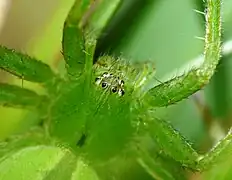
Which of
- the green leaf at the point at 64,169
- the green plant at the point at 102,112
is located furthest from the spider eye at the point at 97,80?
the green leaf at the point at 64,169

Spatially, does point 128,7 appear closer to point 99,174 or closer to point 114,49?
point 114,49

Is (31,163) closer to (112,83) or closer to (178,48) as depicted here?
(112,83)

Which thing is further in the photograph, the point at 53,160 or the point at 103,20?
the point at 103,20

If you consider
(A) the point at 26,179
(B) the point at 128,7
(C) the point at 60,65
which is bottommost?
(A) the point at 26,179

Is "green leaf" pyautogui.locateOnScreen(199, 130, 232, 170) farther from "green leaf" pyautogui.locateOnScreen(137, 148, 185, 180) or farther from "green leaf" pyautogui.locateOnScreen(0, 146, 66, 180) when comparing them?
"green leaf" pyautogui.locateOnScreen(0, 146, 66, 180)

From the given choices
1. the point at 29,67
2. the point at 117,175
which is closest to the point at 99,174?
the point at 117,175

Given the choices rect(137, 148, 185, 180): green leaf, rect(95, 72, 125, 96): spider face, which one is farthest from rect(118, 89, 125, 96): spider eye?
rect(137, 148, 185, 180): green leaf

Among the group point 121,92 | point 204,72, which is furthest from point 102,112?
point 204,72
